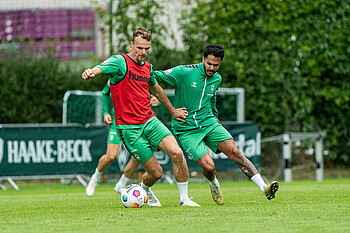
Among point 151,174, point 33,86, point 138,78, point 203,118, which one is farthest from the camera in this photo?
point 33,86

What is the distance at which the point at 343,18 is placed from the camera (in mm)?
18297

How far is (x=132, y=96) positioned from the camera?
25.0ft

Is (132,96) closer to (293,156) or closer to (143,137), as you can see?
(143,137)

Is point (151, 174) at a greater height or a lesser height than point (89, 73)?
lesser

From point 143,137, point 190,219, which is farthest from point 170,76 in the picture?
point 190,219

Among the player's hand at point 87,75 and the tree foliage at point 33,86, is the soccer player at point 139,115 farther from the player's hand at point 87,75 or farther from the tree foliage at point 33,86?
the tree foliage at point 33,86

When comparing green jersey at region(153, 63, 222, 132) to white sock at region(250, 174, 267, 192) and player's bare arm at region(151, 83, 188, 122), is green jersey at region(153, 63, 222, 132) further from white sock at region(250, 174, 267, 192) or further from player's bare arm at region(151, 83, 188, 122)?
white sock at region(250, 174, 267, 192)

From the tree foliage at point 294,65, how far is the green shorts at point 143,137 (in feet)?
34.7

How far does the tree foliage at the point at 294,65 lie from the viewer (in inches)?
719

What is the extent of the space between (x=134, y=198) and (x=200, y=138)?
3.98ft

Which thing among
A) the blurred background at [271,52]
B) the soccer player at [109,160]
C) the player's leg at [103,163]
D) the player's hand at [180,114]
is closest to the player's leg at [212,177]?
the player's hand at [180,114]

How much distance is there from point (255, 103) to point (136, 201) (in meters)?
11.1

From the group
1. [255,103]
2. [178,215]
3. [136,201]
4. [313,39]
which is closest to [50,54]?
[255,103]

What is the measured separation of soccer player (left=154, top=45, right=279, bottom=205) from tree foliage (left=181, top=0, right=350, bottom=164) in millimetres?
9804
